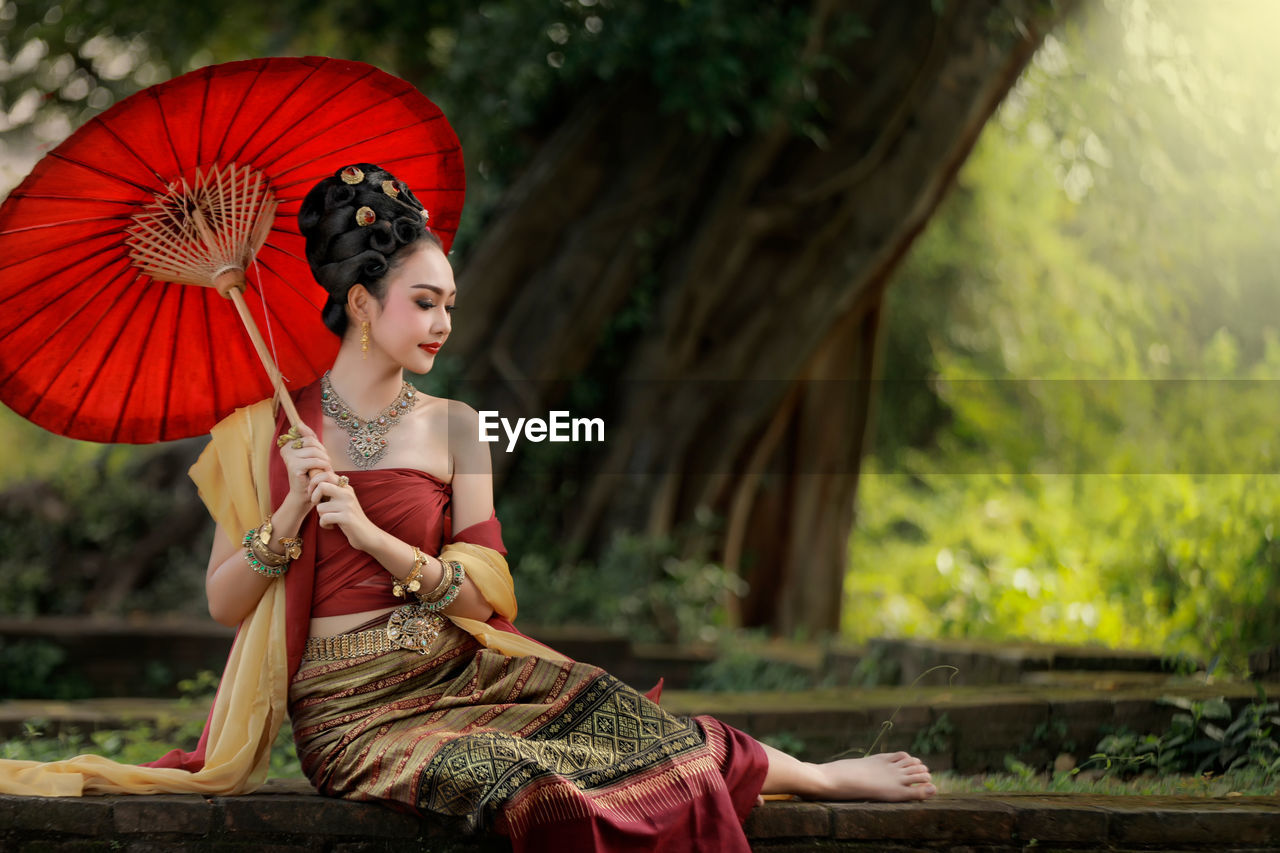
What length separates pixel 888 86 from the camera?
622cm

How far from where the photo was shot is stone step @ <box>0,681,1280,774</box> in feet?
11.3

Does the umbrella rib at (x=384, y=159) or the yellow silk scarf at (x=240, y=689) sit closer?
the yellow silk scarf at (x=240, y=689)

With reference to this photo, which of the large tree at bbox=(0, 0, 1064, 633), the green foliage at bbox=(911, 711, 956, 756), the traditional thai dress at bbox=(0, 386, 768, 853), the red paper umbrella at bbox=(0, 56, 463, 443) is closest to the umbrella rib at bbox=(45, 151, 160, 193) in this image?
the red paper umbrella at bbox=(0, 56, 463, 443)

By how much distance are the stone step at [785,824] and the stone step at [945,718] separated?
79cm

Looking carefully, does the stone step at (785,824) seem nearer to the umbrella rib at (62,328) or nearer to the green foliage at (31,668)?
the umbrella rib at (62,328)

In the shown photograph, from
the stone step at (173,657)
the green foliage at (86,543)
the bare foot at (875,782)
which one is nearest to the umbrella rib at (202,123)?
the bare foot at (875,782)

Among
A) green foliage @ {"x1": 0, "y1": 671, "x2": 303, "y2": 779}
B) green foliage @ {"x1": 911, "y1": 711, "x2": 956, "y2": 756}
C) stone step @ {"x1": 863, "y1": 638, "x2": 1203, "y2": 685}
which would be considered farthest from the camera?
stone step @ {"x1": 863, "y1": 638, "x2": 1203, "y2": 685}

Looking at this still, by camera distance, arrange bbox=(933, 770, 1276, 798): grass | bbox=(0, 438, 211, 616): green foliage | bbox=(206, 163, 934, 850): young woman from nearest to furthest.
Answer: bbox=(206, 163, 934, 850): young woman
bbox=(933, 770, 1276, 798): grass
bbox=(0, 438, 211, 616): green foliage

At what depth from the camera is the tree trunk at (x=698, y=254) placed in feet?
20.4

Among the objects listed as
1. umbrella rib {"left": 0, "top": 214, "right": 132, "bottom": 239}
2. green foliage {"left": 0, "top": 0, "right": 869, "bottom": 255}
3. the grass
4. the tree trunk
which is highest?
green foliage {"left": 0, "top": 0, "right": 869, "bottom": 255}

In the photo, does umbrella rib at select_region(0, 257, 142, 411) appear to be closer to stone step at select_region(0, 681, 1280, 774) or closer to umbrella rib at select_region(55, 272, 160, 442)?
umbrella rib at select_region(55, 272, 160, 442)

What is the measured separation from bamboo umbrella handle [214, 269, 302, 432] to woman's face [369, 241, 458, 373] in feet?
0.69

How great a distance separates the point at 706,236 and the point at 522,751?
4.51 meters

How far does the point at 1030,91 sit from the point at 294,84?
597 centimetres
